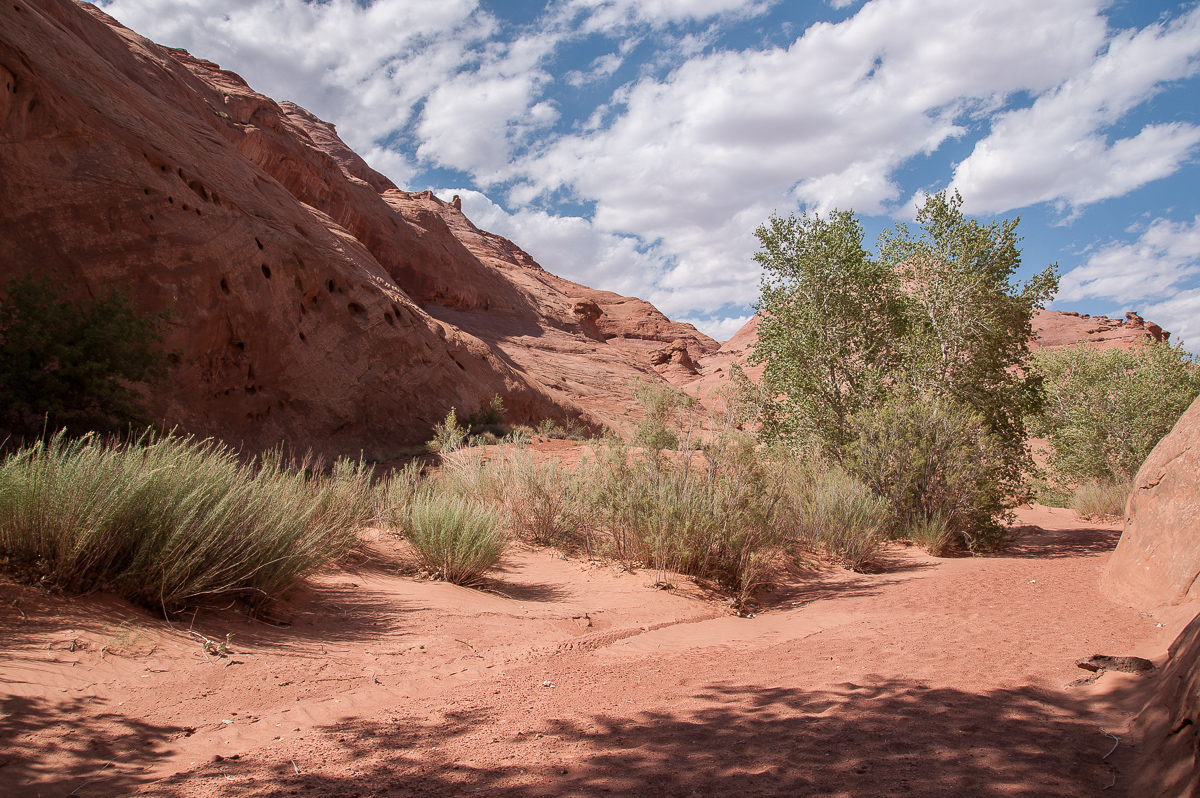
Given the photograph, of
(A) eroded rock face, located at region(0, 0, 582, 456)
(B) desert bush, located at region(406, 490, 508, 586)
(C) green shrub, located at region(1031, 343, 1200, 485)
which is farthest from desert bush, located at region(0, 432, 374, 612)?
(C) green shrub, located at region(1031, 343, 1200, 485)

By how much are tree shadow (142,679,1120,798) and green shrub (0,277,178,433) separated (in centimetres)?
750

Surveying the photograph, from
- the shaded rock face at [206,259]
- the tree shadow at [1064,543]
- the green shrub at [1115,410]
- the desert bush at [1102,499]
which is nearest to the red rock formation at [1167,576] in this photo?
the tree shadow at [1064,543]

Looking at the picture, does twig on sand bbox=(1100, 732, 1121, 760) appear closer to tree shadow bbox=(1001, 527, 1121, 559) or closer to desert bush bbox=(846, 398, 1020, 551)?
desert bush bbox=(846, 398, 1020, 551)

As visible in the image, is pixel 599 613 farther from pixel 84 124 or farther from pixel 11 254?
pixel 84 124

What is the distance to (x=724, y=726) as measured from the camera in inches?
121

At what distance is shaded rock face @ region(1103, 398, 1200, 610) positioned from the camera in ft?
16.5

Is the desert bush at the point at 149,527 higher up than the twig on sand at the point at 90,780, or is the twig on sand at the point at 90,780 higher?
the desert bush at the point at 149,527

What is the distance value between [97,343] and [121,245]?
538 centimetres

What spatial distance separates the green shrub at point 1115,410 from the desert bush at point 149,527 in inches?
699

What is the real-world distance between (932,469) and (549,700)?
8575mm

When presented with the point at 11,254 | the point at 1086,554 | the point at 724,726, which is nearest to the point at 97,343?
the point at 11,254

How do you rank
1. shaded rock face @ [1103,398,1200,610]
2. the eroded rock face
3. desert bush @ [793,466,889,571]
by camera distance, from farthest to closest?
the eroded rock face < desert bush @ [793,466,889,571] < shaded rock face @ [1103,398,1200,610]

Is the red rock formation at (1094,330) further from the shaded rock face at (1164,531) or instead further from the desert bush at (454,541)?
the desert bush at (454,541)

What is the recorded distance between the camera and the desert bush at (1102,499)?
50.9ft
